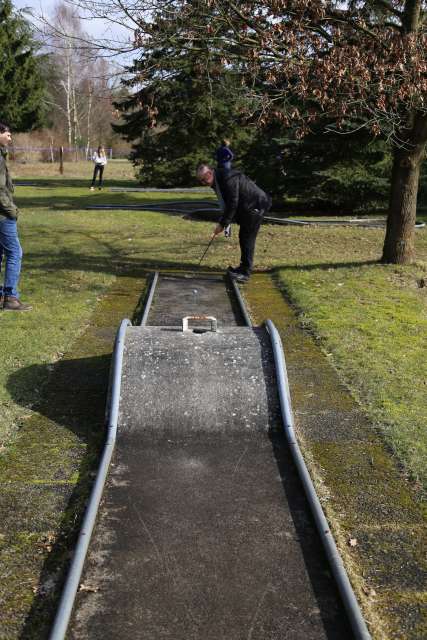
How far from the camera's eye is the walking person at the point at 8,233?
827cm

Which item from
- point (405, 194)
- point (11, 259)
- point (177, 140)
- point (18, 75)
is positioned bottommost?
point (11, 259)

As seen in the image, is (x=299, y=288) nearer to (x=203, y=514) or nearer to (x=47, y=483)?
(x=47, y=483)

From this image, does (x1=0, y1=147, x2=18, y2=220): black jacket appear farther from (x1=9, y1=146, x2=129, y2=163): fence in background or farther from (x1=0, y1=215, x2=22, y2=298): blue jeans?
(x1=9, y1=146, x2=129, y2=163): fence in background

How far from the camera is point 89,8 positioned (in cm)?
1009

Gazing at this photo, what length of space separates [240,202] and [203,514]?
694 cm

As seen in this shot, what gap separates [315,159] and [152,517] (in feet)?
60.7

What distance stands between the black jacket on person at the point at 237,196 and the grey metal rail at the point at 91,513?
4.30 metres

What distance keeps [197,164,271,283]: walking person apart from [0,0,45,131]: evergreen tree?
3712 centimetres

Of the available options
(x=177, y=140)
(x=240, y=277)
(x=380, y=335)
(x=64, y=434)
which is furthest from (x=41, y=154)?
(x=64, y=434)

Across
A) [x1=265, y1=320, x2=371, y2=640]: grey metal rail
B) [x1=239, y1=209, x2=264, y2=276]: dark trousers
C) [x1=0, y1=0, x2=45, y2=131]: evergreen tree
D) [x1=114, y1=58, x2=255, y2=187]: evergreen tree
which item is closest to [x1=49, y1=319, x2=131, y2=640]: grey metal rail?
[x1=265, y1=320, x2=371, y2=640]: grey metal rail

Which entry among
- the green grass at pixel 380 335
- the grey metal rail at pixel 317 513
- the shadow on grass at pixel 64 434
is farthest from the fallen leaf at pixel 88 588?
the green grass at pixel 380 335

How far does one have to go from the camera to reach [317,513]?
161 inches

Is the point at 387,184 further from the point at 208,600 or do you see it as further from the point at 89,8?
the point at 208,600

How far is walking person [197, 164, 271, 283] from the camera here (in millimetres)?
10078
